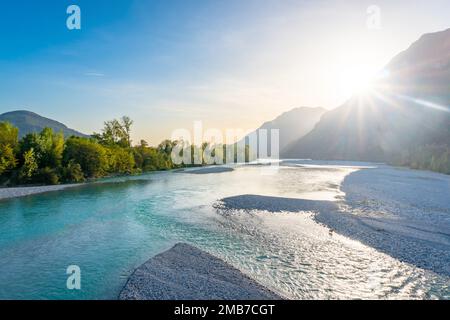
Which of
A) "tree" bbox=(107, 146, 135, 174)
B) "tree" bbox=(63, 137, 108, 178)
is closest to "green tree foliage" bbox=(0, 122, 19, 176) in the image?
"tree" bbox=(63, 137, 108, 178)

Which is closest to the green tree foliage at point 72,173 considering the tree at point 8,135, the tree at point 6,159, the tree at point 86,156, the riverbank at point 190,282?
the tree at point 86,156

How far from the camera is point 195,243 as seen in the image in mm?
17156

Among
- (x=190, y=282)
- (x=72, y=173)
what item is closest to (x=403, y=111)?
(x=72, y=173)

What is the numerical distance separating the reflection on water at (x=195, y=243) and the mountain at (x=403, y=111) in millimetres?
98865

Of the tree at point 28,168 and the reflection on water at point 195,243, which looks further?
the tree at point 28,168

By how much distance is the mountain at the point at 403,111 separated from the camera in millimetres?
126562

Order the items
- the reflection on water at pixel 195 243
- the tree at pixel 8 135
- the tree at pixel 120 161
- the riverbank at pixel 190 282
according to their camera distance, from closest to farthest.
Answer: the riverbank at pixel 190 282
the reflection on water at pixel 195 243
the tree at pixel 8 135
the tree at pixel 120 161

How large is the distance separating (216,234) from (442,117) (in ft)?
502

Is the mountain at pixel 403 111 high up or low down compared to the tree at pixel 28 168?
up

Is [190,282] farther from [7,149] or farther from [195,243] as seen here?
[7,149]

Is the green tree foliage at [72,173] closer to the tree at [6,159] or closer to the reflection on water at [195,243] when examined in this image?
the tree at [6,159]

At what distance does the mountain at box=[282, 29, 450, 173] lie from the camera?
12656 centimetres

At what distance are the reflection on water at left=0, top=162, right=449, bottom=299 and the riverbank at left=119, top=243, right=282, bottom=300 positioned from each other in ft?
2.72

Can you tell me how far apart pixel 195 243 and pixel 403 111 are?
170 m
